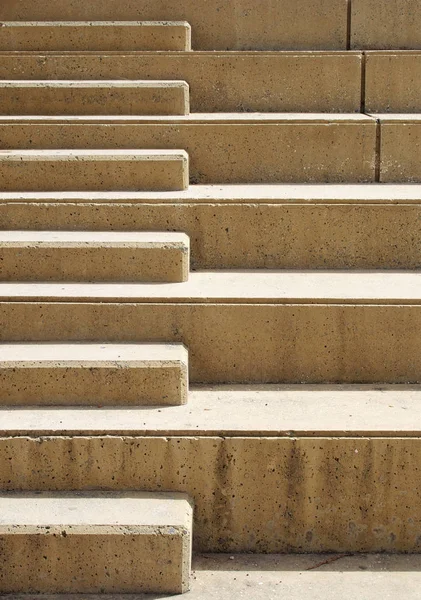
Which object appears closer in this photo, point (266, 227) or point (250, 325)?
point (250, 325)

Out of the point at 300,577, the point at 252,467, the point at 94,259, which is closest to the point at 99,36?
the point at 94,259

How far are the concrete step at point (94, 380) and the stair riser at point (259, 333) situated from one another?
0.75 feet

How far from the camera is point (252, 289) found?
4078 mm

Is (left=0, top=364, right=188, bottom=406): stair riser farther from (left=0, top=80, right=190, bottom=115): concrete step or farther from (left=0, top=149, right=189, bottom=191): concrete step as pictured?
(left=0, top=80, right=190, bottom=115): concrete step

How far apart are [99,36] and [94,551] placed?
3.15 metres

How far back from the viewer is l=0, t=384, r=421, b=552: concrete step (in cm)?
349

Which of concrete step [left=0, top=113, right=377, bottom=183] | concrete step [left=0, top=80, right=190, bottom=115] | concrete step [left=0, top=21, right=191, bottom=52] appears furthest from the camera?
concrete step [left=0, top=21, right=191, bottom=52]

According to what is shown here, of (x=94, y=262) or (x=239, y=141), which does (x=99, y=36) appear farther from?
(x=94, y=262)

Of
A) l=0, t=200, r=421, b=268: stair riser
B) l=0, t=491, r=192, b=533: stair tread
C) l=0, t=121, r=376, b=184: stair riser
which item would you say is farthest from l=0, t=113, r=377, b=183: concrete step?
l=0, t=491, r=192, b=533: stair tread

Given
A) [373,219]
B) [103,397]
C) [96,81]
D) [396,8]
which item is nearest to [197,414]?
[103,397]

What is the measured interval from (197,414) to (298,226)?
45.9 inches

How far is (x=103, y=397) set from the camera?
3.71 metres

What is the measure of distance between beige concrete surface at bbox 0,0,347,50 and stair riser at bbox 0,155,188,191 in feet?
4.35

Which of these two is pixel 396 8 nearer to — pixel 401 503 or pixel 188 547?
pixel 401 503
